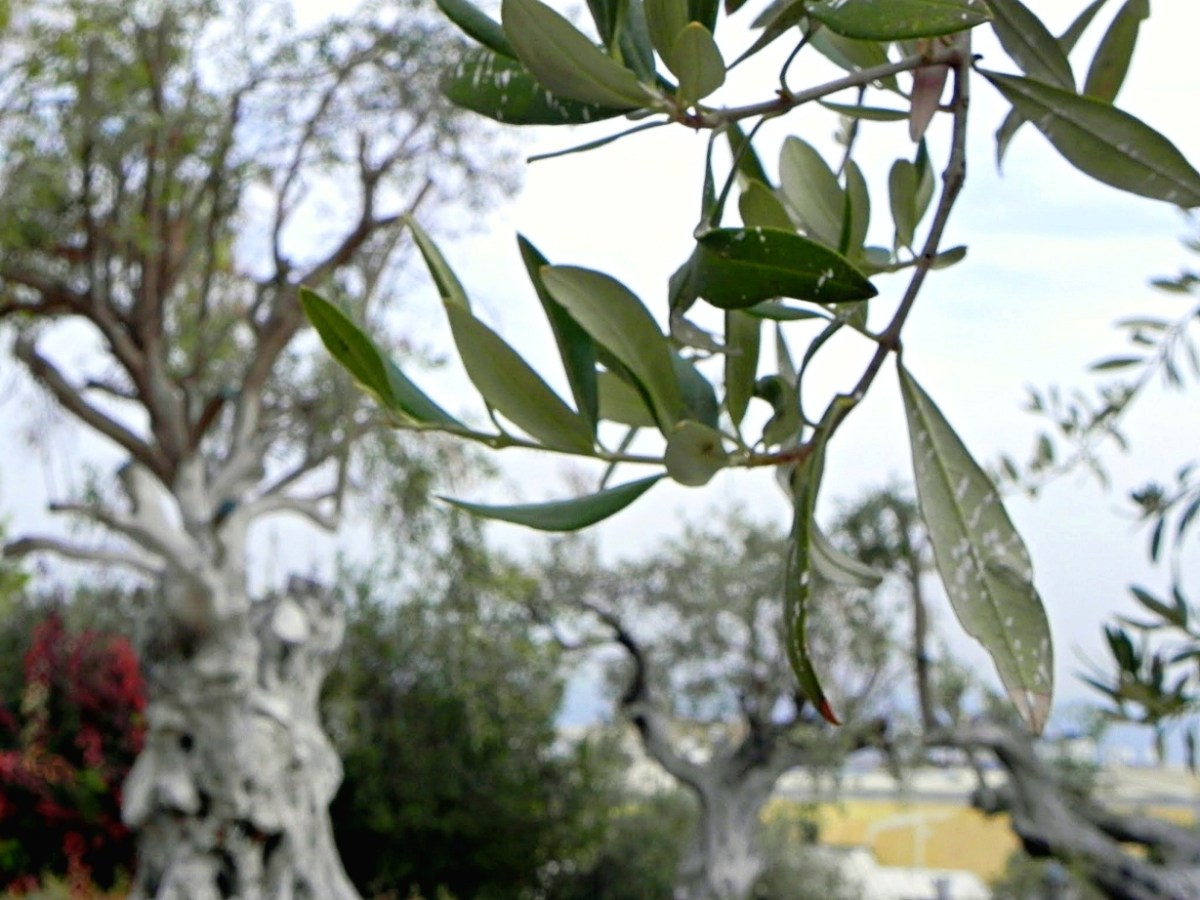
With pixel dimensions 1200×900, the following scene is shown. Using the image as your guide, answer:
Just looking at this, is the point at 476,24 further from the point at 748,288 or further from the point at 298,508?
the point at 298,508

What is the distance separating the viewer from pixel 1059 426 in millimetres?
1938

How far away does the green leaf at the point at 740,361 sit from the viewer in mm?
360

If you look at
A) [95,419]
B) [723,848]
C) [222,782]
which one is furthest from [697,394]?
[723,848]

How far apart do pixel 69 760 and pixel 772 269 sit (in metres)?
7.21

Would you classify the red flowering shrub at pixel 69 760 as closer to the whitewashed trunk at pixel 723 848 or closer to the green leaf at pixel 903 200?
the whitewashed trunk at pixel 723 848

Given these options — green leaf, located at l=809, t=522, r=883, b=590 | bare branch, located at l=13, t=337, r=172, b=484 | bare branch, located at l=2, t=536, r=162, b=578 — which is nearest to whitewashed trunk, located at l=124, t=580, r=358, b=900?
bare branch, located at l=2, t=536, r=162, b=578

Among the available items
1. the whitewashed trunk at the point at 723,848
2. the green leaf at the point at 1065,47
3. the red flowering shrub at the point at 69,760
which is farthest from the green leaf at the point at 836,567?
the red flowering shrub at the point at 69,760

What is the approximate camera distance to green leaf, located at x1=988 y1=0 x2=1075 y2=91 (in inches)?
14.4

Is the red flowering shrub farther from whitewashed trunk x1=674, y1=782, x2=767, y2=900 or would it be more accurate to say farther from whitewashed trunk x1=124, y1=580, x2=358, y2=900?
whitewashed trunk x1=674, y1=782, x2=767, y2=900

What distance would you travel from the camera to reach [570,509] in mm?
361

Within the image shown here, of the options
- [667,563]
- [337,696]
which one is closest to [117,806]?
[337,696]

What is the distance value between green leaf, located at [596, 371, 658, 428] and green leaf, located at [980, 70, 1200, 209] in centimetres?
13

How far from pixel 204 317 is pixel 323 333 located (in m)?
5.62

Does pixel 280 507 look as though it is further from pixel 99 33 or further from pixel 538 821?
pixel 538 821
